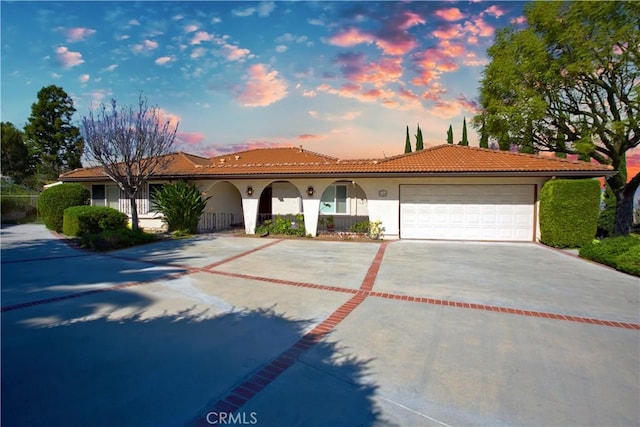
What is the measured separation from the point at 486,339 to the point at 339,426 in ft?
9.41

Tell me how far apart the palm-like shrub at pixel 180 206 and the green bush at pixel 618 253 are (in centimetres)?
1593

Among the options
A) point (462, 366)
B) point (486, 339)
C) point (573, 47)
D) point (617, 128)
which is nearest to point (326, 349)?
point (462, 366)

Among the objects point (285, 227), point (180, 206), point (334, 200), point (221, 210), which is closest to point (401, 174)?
point (334, 200)

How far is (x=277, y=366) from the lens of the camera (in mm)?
3936

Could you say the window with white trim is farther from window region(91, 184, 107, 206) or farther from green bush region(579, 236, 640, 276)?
green bush region(579, 236, 640, 276)

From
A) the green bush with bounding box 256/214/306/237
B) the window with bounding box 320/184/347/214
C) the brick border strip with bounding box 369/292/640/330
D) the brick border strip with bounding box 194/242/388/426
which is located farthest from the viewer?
the window with bounding box 320/184/347/214

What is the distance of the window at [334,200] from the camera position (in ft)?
56.7

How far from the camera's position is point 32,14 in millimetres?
9219

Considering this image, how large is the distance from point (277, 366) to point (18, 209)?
27.4 metres

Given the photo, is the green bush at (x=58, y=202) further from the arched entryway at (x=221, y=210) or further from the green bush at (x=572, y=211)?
the green bush at (x=572, y=211)

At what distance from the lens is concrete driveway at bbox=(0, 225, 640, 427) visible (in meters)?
3.15

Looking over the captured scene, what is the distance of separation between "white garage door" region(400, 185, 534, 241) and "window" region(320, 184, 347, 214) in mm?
3464

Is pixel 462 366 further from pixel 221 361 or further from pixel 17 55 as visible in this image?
pixel 17 55

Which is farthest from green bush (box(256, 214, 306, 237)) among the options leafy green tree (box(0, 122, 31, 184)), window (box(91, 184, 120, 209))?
leafy green tree (box(0, 122, 31, 184))
